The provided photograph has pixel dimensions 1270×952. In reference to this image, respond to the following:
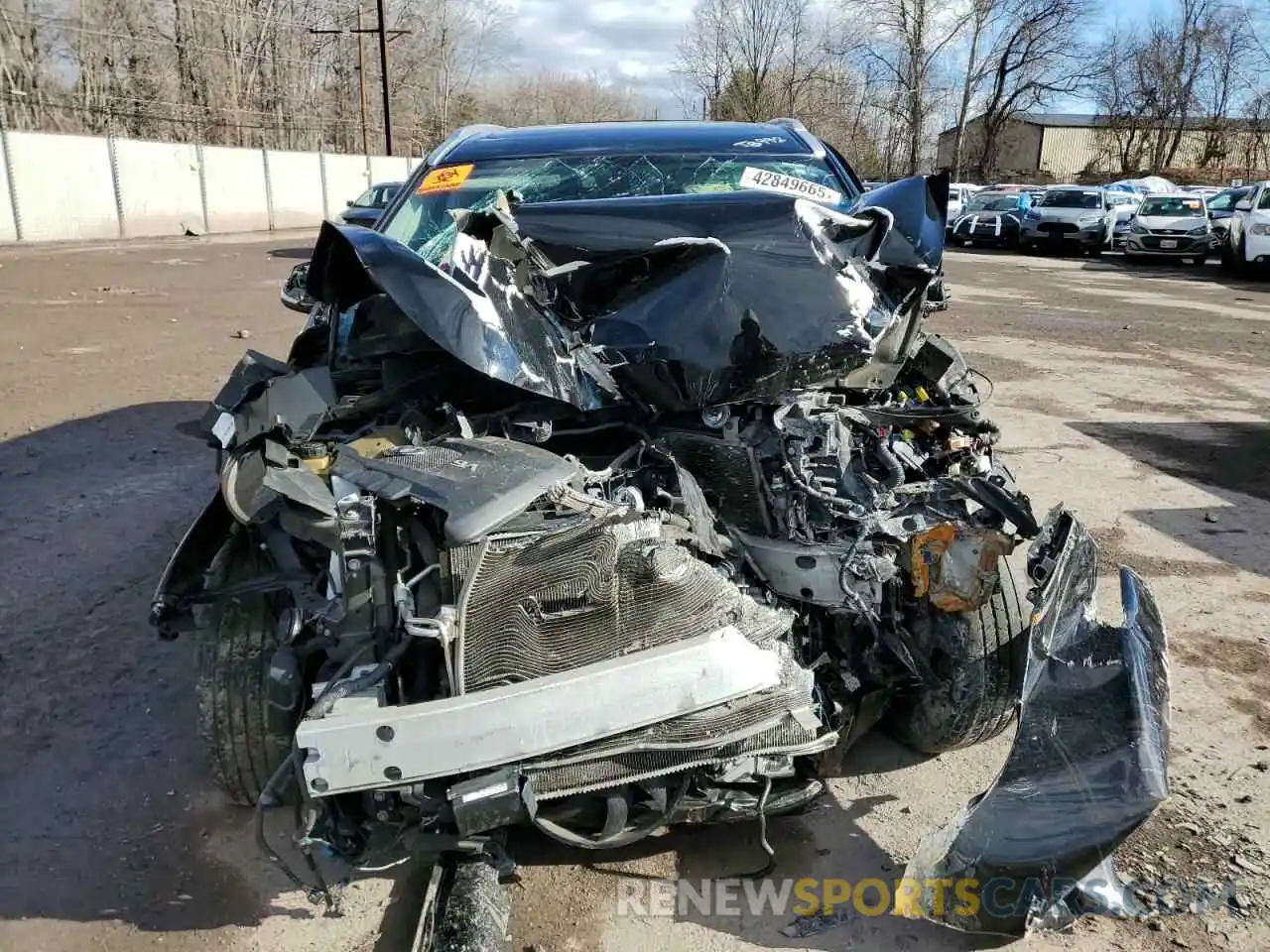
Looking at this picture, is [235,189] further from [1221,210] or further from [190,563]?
[1221,210]

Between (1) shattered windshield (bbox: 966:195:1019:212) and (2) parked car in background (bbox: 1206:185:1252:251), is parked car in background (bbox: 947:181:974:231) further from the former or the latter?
(2) parked car in background (bbox: 1206:185:1252:251)

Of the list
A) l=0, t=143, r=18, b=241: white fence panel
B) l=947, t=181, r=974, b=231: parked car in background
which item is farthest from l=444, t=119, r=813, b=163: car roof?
l=947, t=181, r=974, b=231: parked car in background

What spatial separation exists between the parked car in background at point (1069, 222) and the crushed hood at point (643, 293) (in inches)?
870

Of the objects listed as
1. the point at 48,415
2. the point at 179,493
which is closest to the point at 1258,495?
the point at 179,493

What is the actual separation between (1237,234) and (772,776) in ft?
65.5

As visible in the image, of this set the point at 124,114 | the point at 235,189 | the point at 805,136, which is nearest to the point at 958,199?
the point at 235,189

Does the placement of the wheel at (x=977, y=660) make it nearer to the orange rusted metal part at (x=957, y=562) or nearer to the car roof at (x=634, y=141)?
the orange rusted metal part at (x=957, y=562)

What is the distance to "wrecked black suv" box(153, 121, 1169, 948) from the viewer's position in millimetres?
1980

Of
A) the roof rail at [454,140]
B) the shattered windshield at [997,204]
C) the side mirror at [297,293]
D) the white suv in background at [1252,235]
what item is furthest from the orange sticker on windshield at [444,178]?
the shattered windshield at [997,204]

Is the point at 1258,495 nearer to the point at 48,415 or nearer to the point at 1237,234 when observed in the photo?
the point at 48,415

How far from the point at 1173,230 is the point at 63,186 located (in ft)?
78.3

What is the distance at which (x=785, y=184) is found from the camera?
388 centimetres

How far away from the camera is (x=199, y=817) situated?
8.91 feet

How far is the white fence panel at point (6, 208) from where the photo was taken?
18484 mm
